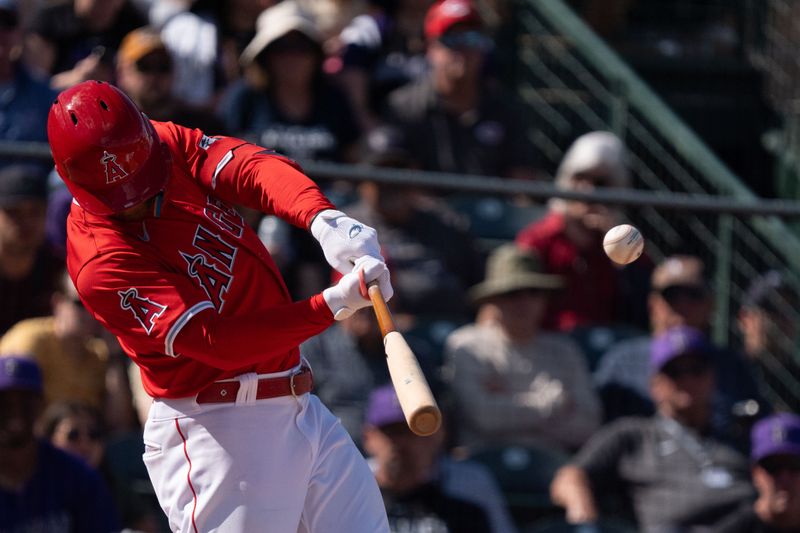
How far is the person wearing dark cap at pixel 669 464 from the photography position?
552 cm

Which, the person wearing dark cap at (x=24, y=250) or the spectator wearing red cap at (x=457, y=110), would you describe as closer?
the person wearing dark cap at (x=24, y=250)

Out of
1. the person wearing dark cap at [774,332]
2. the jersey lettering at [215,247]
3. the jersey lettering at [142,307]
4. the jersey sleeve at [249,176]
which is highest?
the jersey sleeve at [249,176]

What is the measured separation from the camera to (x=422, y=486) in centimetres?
529

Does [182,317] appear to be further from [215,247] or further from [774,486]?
[774,486]

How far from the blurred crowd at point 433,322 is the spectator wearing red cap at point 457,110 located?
0.04ft

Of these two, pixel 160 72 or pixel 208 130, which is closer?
pixel 208 130

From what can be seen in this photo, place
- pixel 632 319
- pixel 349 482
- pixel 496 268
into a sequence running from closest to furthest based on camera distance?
pixel 349 482 < pixel 496 268 < pixel 632 319

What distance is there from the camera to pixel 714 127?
946 centimetres

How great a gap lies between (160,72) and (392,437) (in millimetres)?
2116

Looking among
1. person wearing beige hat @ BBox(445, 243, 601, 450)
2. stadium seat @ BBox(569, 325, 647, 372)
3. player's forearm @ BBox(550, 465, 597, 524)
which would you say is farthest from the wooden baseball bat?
stadium seat @ BBox(569, 325, 647, 372)

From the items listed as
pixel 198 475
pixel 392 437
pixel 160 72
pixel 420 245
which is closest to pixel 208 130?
pixel 160 72

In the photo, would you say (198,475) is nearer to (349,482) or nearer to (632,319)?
(349,482)

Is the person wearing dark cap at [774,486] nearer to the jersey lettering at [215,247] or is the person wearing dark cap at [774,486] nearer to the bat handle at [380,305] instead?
the bat handle at [380,305]

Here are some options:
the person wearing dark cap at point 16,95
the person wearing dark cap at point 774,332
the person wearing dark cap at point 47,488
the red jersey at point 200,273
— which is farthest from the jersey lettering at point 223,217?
the person wearing dark cap at point 774,332
